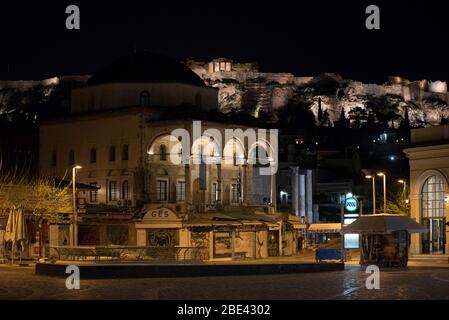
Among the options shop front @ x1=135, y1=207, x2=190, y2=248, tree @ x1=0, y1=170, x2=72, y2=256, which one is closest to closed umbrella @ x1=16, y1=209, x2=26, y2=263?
tree @ x1=0, y1=170, x2=72, y2=256

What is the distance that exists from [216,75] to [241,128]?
109 meters

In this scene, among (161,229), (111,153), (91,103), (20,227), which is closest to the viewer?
(20,227)

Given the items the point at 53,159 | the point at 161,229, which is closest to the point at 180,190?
the point at 53,159

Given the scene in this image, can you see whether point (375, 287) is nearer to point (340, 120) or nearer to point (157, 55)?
point (157, 55)

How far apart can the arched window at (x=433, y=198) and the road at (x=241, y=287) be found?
19.2 m

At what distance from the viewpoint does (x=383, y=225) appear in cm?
4184

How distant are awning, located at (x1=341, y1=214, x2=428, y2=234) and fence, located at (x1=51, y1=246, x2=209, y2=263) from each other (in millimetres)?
6958

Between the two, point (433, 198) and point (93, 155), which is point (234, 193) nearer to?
point (93, 155)

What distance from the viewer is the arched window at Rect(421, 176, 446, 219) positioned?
56.8 m

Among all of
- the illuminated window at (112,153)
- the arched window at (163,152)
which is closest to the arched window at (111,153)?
the illuminated window at (112,153)

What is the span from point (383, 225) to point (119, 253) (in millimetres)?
10640

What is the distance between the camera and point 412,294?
28156 mm

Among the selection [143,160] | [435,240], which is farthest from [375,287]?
[143,160]

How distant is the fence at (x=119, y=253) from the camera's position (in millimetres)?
40344
